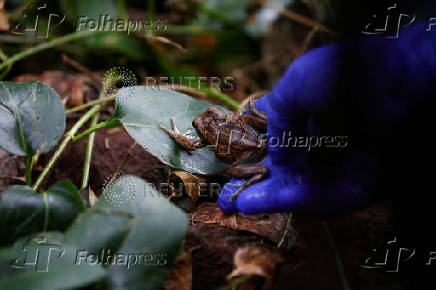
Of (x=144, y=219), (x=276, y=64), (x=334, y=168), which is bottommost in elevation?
(x=144, y=219)

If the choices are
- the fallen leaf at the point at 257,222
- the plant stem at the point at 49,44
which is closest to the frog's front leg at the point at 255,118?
the fallen leaf at the point at 257,222

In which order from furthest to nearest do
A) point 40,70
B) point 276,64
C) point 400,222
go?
Result: point 276,64 < point 40,70 < point 400,222

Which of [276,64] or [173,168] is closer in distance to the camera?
[173,168]

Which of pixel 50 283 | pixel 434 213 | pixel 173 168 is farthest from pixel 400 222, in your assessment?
pixel 50 283

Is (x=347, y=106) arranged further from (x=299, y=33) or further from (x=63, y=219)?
(x=299, y=33)

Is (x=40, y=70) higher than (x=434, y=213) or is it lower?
higher

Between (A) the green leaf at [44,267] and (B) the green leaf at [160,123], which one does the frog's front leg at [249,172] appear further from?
(A) the green leaf at [44,267]

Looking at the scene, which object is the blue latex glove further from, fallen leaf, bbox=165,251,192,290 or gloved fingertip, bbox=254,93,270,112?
fallen leaf, bbox=165,251,192,290

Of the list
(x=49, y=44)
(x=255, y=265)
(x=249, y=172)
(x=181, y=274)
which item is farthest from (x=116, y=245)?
(x=49, y=44)
